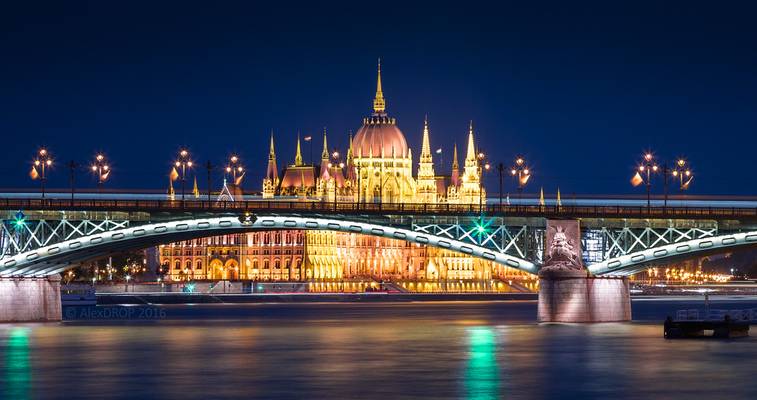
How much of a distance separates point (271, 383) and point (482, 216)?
5202cm

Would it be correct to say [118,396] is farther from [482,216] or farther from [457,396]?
[482,216]

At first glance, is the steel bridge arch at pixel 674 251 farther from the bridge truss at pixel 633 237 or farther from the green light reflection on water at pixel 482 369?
the green light reflection on water at pixel 482 369

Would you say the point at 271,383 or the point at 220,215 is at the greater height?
the point at 220,215

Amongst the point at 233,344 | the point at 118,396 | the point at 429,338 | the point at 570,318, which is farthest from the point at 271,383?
the point at 570,318

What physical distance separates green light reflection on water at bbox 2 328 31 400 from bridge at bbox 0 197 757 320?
672 inches

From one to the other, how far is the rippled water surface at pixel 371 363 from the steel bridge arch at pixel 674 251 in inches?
171

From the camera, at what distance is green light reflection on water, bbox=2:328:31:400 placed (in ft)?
201

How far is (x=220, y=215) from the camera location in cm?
11688

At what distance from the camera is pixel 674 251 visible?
370ft

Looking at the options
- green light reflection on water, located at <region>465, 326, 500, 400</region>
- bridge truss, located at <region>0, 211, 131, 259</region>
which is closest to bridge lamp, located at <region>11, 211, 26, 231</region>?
bridge truss, located at <region>0, 211, 131, 259</region>

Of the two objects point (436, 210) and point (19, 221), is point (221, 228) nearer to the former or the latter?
point (19, 221)

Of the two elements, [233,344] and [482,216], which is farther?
[482,216]

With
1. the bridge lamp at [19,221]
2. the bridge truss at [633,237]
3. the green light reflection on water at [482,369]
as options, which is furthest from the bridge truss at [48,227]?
the bridge truss at [633,237]

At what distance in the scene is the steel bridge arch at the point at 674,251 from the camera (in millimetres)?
111625
